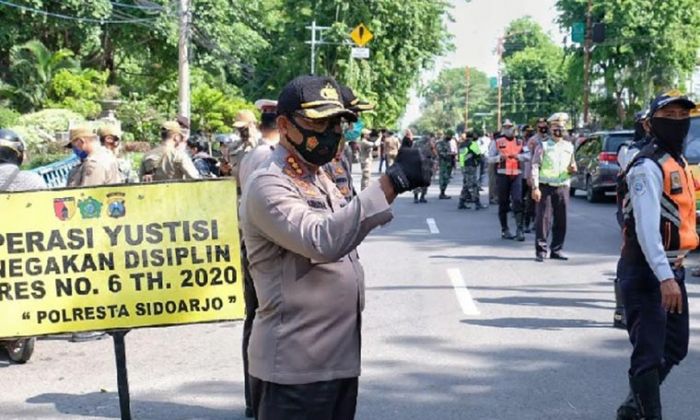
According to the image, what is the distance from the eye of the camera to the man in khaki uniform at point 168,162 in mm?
9008

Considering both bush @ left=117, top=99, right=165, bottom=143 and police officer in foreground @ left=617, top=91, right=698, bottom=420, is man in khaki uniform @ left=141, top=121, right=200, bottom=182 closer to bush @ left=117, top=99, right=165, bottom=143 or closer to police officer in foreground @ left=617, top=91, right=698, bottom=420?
police officer in foreground @ left=617, top=91, right=698, bottom=420

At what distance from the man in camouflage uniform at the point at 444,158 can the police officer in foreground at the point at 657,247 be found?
1807cm

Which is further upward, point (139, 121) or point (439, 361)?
point (139, 121)

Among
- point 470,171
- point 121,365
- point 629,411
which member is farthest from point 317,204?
point 470,171

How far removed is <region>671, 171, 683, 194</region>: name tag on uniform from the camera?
197 inches

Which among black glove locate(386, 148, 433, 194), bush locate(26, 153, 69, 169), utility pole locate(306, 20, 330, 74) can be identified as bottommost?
bush locate(26, 153, 69, 169)

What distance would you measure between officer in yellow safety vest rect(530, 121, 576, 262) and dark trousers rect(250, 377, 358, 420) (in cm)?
923

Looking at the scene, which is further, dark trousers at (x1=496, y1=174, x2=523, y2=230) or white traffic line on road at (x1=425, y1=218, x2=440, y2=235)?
white traffic line on road at (x1=425, y1=218, x2=440, y2=235)

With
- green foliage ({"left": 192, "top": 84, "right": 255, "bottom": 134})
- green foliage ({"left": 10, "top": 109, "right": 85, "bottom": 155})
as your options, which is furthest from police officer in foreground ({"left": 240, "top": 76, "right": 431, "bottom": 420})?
green foliage ({"left": 192, "top": 84, "right": 255, "bottom": 134})

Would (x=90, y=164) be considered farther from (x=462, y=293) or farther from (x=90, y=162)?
(x=462, y=293)

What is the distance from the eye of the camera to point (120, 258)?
17.4 feet

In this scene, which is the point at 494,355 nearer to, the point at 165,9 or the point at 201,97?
the point at 165,9

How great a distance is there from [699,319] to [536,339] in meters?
1.70

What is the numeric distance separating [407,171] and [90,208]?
281cm
